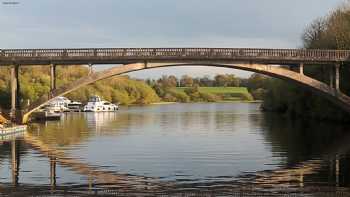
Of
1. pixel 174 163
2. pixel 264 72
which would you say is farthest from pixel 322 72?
Answer: pixel 174 163

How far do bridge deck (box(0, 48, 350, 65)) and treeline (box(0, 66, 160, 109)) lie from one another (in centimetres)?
1199

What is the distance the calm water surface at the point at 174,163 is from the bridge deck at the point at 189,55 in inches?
338

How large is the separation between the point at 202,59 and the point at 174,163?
24.8 meters

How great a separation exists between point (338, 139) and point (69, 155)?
19.1 meters

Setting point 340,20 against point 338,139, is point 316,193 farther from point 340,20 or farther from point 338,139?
point 340,20

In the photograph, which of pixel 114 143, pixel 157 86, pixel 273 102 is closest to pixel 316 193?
pixel 114 143

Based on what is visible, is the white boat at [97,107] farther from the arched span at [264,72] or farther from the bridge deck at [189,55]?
the bridge deck at [189,55]

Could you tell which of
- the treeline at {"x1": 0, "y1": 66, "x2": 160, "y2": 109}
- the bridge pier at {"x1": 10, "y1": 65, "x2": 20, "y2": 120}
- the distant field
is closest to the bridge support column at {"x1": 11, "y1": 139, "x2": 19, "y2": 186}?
the bridge pier at {"x1": 10, "y1": 65, "x2": 20, "y2": 120}

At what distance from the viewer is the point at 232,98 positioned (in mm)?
185625

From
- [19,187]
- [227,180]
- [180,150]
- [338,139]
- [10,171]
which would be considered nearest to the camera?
[19,187]

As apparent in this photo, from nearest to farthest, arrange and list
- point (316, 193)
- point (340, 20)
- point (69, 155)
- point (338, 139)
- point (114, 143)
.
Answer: point (316, 193) → point (69, 155) → point (114, 143) → point (338, 139) → point (340, 20)

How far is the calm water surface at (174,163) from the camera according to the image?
840 inches

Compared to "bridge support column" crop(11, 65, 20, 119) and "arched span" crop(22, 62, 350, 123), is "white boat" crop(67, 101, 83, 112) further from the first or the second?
"arched span" crop(22, 62, 350, 123)

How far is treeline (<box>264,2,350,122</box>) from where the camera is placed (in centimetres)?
5731
